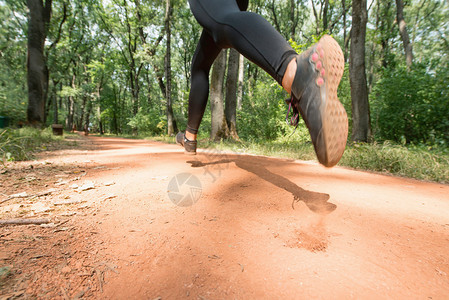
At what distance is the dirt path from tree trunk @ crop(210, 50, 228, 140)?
14.8 feet

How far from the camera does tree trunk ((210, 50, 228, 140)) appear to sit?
18.2 feet

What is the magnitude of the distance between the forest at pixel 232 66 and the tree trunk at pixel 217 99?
0.03m

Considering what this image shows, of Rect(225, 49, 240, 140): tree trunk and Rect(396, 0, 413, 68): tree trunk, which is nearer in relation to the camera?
Rect(225, 49, 240, 140): tree trunk

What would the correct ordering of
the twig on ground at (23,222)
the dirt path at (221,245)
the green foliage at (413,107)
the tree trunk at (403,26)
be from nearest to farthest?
1. the dirt path at (221,245)
2. the twig on ground at (23,222)
3. the green foliage at (413,107)
4. the tree trunk at (403,26)

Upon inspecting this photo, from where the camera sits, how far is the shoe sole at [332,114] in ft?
2.73

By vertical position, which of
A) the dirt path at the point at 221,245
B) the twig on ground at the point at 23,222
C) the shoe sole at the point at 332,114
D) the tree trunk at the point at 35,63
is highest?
the tree trunk at the point at 35,63

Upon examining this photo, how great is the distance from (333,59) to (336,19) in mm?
19091

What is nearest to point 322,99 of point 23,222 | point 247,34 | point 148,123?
point 247,34

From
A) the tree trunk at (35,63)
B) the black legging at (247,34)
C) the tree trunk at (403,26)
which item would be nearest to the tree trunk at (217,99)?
the black legging at (247,34)

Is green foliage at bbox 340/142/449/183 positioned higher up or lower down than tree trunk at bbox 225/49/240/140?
lower down

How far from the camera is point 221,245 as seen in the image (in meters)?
0.70

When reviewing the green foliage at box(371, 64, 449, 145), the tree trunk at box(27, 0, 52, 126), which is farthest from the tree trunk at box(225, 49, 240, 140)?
the tree trunk at box(27, 0, 52, 126)

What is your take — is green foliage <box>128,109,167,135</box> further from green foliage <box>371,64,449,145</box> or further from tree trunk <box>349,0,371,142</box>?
green foliage <box>371,64,449,145</box>

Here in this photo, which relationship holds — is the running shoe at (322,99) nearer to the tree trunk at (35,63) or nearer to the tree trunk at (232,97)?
the tree trunk at (232,97)
